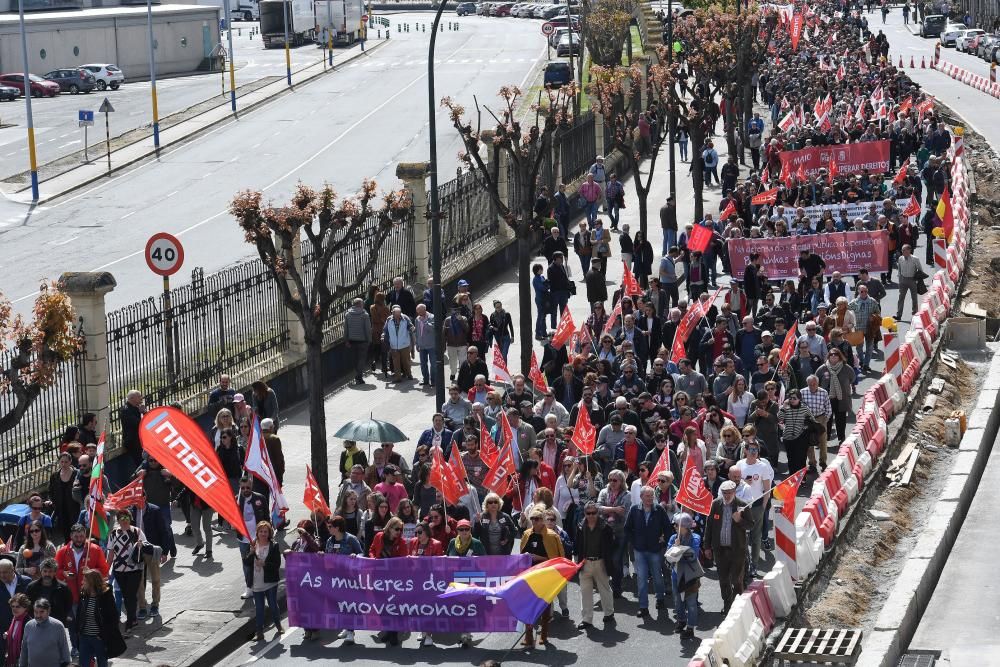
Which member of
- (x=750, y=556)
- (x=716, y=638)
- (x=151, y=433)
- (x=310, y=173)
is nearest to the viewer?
(x=716, y=638)

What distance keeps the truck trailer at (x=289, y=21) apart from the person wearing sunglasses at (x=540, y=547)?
70455 mm

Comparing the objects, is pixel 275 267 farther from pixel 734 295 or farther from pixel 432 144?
pixel 734 295

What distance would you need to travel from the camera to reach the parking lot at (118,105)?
57406 millimetres

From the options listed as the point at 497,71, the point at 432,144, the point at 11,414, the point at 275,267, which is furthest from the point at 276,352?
the point at 497,71

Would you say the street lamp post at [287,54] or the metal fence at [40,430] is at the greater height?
the metal fence at [40,430]

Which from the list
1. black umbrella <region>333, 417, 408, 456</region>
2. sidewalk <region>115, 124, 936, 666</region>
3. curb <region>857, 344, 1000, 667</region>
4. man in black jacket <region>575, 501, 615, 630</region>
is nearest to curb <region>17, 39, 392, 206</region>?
sidewalk <region>115, 124, 936, 666</region>

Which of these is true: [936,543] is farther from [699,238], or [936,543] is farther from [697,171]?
[697,171]

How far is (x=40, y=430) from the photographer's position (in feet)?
65.6

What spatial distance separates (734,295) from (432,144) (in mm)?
5374

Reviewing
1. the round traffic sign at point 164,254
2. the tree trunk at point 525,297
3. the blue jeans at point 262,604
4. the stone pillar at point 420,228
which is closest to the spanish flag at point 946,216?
the stone pillar at point 420,228

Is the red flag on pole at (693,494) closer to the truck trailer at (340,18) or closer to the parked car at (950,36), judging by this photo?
the truck trailer at (340,18)

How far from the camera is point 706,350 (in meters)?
24.0

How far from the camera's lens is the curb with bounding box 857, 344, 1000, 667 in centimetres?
1623

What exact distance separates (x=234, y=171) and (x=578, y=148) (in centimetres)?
1173
